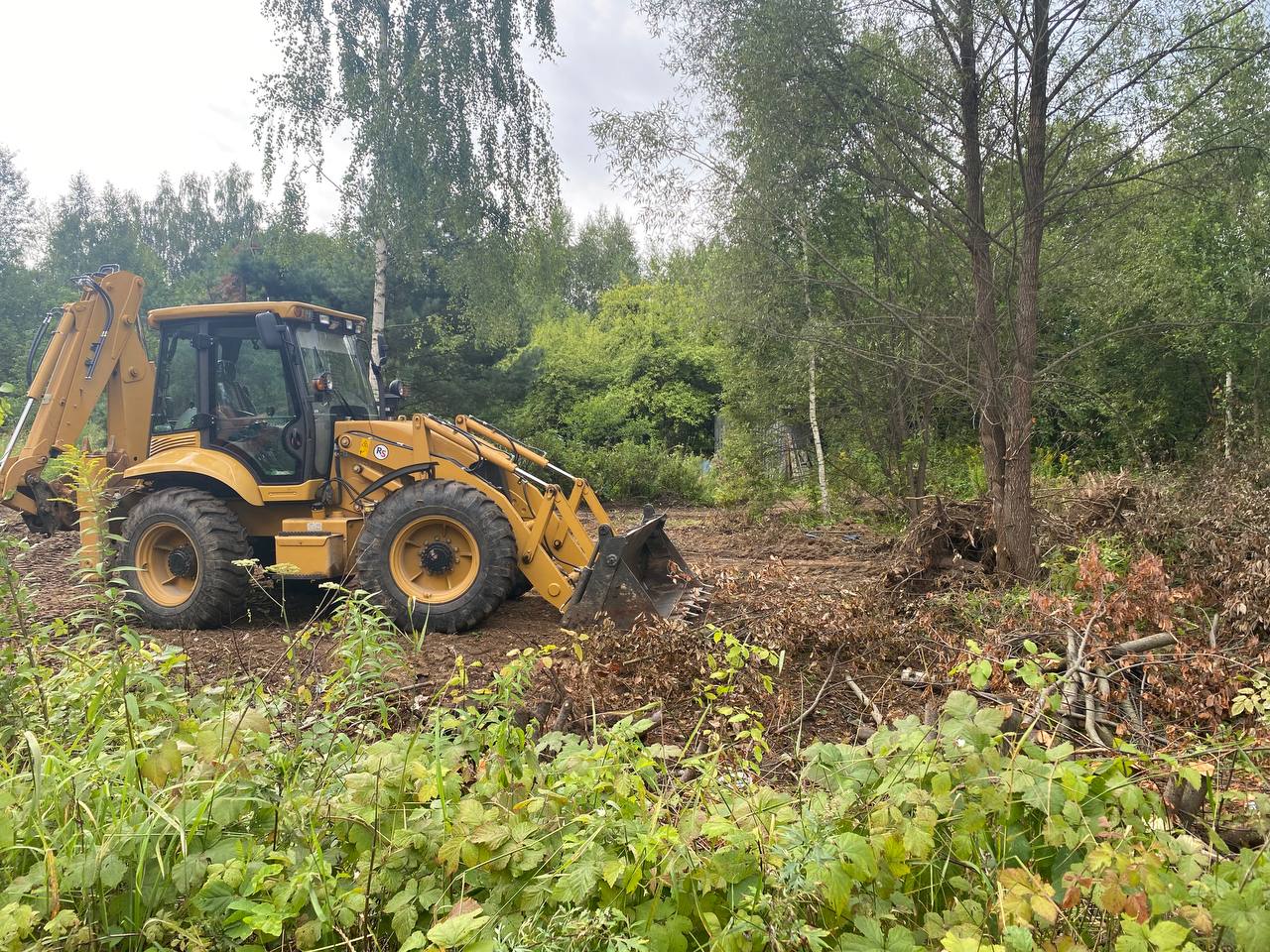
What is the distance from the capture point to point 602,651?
4.52 meters

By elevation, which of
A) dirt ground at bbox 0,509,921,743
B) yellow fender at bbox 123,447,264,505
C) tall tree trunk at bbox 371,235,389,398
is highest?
tall tree trunk at bbox 371,235,389,398

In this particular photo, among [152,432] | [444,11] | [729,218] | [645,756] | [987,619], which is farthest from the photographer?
[444,11]

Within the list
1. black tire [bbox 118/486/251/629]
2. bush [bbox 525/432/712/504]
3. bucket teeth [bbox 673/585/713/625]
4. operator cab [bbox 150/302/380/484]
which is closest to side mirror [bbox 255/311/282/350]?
operator cab [bbox 150/302/380/484]

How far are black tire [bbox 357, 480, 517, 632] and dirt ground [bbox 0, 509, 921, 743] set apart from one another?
0.73 ft

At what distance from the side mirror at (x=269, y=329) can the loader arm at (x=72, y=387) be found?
1777mm

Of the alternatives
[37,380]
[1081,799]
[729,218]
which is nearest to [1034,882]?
[1081,799]

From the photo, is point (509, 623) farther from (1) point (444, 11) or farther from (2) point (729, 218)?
(1) point (444, 11)

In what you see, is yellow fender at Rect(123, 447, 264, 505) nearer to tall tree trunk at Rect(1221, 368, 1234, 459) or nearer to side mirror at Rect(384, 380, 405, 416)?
side mirror at Rect(384, 380, 405, 416)

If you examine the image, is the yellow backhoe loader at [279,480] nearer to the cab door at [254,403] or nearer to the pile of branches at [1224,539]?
the cab door at [254,403]

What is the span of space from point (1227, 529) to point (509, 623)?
209 inches

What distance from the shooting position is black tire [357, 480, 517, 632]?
19.2 feet

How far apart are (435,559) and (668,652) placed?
236 cm

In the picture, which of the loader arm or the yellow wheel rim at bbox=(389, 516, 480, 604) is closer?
the yellow wheel rim at bbox=(389, 516, 480, 604)

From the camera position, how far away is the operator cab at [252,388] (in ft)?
21.4
